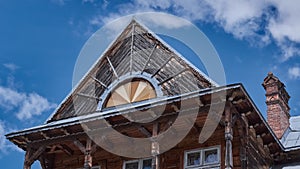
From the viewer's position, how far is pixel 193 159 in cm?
1575

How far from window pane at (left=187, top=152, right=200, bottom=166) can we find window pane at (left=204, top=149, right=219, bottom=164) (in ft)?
0.73

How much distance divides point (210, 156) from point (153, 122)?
1773 millimetres

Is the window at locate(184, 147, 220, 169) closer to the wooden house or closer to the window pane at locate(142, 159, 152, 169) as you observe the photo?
the wooden house

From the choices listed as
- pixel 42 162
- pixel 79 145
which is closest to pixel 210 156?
pixel 79 145

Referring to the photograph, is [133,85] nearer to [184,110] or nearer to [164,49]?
[164,49]

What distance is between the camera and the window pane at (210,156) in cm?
1542

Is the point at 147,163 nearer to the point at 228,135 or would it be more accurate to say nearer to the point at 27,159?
the point at 228,135

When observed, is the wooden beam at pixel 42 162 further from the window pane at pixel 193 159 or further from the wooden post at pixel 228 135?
the wooden post at pixel 228 135

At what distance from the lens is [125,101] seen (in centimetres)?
1739

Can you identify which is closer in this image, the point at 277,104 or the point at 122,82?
the point at 122,82

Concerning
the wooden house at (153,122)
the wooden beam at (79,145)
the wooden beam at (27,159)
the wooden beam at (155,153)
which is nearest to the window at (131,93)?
the wooden house at (153,122)

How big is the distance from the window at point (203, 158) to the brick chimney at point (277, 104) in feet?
12.8

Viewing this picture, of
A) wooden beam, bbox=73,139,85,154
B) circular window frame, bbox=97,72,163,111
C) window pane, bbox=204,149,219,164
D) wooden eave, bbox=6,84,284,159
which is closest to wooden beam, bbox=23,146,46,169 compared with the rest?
wooden eave, bbox=6,84,284,159

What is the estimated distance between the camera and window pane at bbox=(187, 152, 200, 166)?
51.3ft
